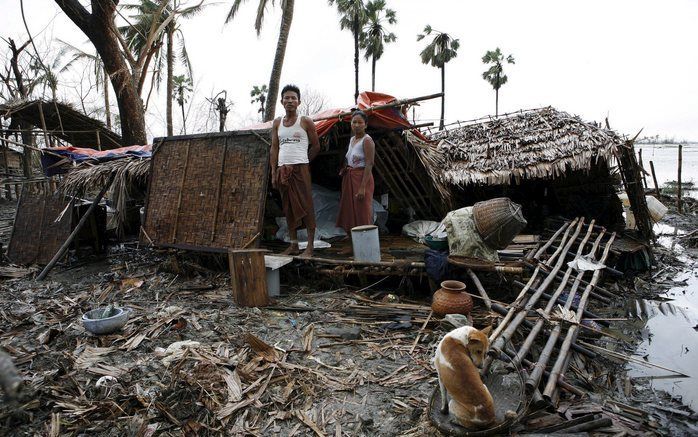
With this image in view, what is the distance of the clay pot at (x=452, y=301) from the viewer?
3.93 meters

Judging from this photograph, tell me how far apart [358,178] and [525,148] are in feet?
13.9

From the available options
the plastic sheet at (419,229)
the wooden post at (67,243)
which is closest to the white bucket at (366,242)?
the plastic sheet at (419,229)

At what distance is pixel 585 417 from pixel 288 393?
2.01 m

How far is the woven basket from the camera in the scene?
4.52 meters

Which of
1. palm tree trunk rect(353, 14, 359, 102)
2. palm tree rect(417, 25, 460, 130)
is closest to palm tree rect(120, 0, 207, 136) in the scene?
palm tree trunk rect(353, 14, 359, 102)

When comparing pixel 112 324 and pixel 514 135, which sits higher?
pixel 514 135

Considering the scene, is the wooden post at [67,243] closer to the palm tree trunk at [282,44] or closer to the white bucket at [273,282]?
the white bucket at [273,282]

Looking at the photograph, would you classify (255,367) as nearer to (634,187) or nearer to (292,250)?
(292,250)

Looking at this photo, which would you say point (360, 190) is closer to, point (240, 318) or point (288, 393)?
point (240, 318)

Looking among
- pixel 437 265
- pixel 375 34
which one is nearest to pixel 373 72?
pixel 375 34

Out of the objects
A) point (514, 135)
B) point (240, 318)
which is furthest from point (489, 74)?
point (240, 318)

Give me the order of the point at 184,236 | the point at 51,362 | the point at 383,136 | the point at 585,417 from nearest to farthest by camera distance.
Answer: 1. the point at 585,417
2. the point at 51,362
3. the point at 184,236
4. the point at 383,136

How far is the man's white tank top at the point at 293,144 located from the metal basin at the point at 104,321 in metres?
2.42

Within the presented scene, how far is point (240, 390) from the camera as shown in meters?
2.88
